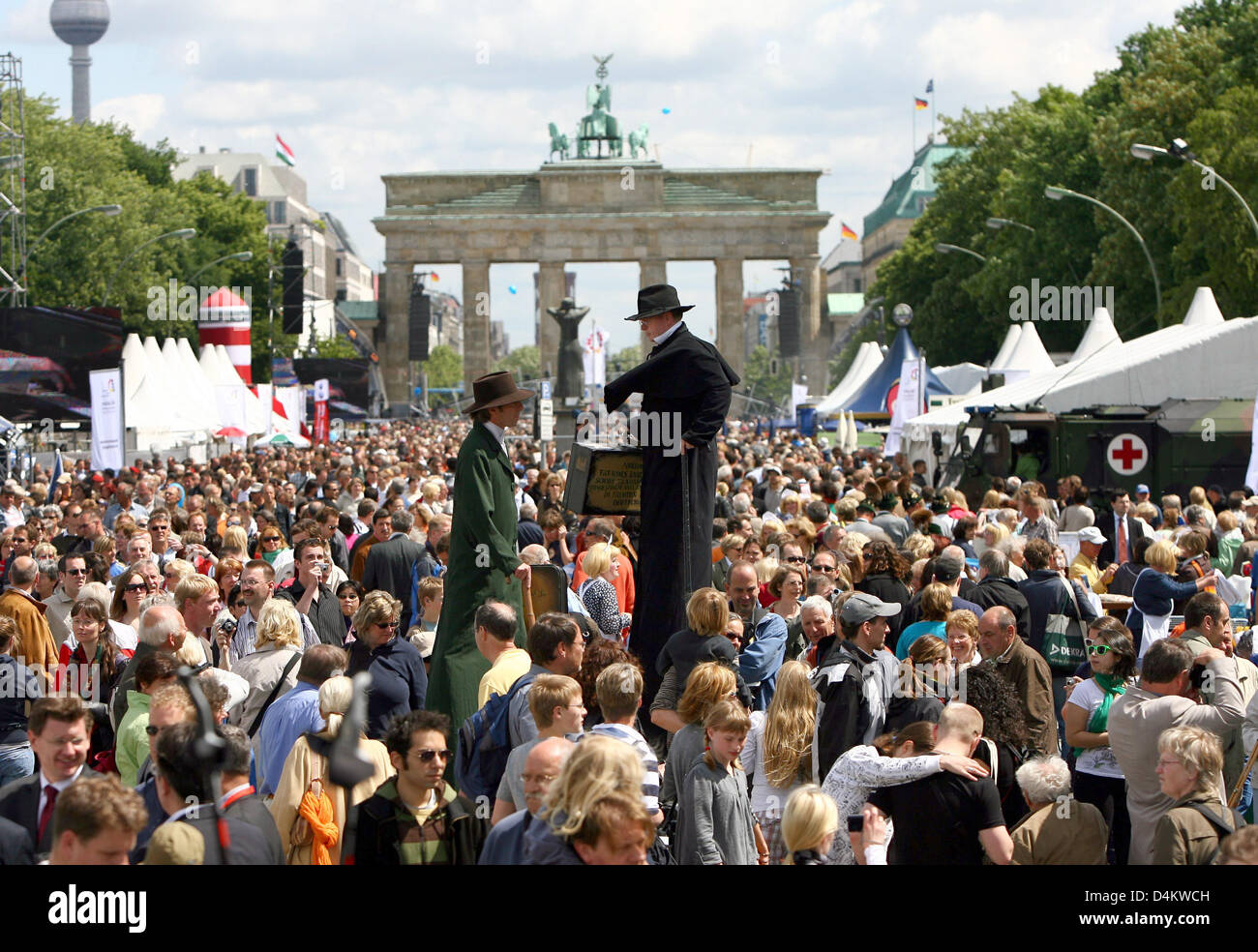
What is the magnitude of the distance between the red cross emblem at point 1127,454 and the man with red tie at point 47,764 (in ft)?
62.1

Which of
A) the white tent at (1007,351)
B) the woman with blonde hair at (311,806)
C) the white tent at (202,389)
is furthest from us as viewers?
the white tent at (1007,351)

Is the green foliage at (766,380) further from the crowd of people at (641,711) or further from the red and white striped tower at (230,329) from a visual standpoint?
the crowd of people at (641,711)

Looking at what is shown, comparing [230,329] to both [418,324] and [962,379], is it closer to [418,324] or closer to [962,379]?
[962,379]

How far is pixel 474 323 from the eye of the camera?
350ft

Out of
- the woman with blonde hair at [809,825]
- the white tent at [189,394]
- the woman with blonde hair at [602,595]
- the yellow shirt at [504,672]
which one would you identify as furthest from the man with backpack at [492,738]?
the white tent at [189,394]

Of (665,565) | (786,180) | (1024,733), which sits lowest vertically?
(1024,733)

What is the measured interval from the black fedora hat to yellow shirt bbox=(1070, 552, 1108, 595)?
5.61 meters

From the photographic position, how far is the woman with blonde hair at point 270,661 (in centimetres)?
801

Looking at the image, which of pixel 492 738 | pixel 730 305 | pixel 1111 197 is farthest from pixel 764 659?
pixel 730 305

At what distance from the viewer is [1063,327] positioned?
60406mm

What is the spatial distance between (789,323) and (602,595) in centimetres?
8575

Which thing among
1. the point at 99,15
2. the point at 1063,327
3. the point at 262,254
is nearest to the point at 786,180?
the point at 262,254

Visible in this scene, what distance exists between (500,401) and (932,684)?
2456 mm
